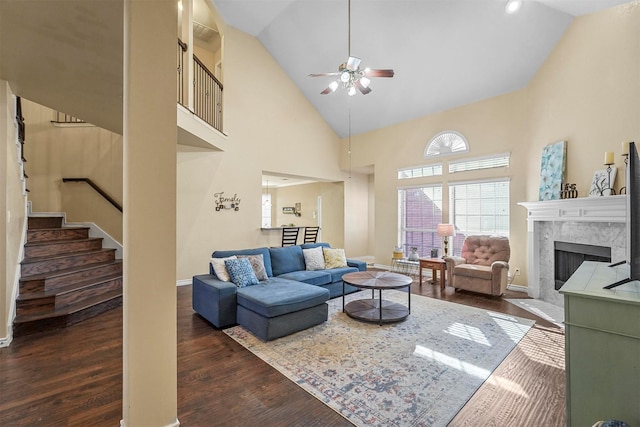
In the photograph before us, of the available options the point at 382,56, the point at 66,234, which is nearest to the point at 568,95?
the point at 382,56

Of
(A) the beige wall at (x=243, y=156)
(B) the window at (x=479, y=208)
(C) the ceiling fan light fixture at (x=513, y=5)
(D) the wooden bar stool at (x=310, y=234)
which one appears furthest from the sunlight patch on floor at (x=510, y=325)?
(A) the beige wall at (x=243, y=156)

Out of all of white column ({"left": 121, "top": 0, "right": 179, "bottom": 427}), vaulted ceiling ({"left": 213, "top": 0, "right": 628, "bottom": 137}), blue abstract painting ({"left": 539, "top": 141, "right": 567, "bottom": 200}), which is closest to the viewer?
white column ({"left": 121, "top": 0, "right": 179, "bottom": 427})

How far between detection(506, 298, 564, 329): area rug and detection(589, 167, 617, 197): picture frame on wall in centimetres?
165

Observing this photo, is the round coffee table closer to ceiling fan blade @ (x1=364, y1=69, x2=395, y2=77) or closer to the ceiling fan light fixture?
ceiling fan blade @ (x1=364, y1=69, x2=395, y2=77)

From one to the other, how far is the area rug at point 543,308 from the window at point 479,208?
1336 mm

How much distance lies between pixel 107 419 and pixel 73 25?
9.16 feet

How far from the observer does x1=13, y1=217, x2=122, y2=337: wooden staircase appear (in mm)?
3379

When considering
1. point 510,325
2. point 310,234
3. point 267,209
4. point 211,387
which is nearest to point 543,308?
point 510,325

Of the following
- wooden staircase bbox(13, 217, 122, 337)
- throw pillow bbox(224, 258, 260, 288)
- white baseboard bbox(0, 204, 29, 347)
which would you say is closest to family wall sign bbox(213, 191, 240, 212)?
wooden staircase bbox(13, 217, 122, 337)

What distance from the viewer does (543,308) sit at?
13.8 feet

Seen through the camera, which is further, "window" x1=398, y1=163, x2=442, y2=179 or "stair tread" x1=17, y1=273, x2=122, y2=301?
"window" x1=398, y1=163, x2=442, y2=179

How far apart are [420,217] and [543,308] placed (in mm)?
3030

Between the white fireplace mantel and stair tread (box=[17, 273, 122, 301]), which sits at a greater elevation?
the white fireplace mantel

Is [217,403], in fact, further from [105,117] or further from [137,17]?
[105,117]
